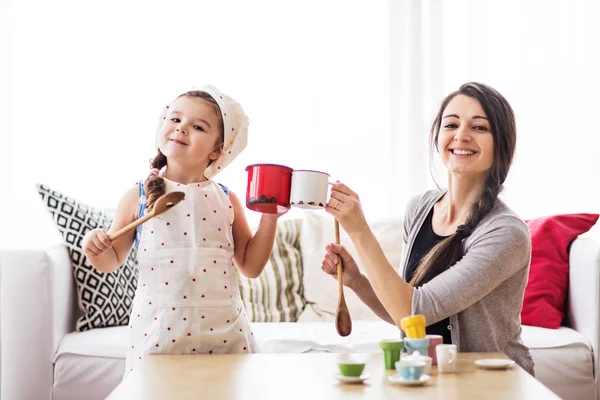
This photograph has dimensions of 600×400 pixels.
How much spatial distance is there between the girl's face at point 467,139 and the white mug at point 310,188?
0.44 m

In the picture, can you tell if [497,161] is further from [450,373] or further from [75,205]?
[75,205]

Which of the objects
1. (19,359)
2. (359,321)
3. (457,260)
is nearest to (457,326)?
(457,260)

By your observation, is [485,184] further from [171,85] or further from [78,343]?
[171,85]

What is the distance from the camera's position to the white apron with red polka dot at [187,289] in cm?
165

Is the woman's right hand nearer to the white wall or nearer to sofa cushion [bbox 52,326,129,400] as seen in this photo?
sofa cushion [bbox 52,326,129,400]

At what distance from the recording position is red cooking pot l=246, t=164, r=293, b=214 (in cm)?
156

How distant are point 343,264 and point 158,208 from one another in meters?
0.47

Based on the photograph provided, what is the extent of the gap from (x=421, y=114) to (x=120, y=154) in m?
1.40

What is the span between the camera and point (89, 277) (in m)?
2.78

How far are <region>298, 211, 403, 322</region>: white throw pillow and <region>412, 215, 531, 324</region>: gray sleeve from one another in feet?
4.10

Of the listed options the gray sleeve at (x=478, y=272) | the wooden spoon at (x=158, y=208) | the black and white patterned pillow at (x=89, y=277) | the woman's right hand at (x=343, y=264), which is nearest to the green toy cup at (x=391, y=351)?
the gray sleeve at (x=478, y=272)

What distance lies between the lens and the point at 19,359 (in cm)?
247

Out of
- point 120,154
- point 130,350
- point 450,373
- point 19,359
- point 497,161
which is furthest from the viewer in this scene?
point 120,154

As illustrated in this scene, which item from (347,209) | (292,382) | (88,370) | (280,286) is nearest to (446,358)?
(292,382)
